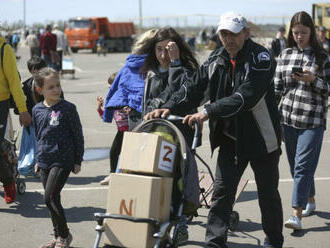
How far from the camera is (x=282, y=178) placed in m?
8.34

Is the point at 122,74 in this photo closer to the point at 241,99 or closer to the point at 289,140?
the point at 289,140

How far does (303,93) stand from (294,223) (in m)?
1.25

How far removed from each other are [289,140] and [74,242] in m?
2.30

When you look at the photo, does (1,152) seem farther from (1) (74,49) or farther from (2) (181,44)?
(1) (74,49)

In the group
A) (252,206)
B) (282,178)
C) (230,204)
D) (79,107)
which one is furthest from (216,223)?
(79,107)

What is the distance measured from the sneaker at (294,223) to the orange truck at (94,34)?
142ft

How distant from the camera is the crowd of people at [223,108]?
4.78 meters

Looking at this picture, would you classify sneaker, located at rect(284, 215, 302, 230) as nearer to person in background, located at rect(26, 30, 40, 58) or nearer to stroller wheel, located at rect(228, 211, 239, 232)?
stroller wheel, located at rect(228, 211, 239, 232)

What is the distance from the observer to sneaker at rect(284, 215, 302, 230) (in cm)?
605

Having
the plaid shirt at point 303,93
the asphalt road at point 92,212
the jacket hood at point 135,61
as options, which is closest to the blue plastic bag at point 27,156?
the asphalt road at point 92,212

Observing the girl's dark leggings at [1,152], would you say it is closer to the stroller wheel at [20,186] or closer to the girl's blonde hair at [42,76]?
the stroller wheel at [20,186]

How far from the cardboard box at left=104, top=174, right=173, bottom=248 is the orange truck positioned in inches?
1759

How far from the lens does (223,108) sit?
4.60m

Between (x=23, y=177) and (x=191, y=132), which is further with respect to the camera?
(x=23, y=177)
